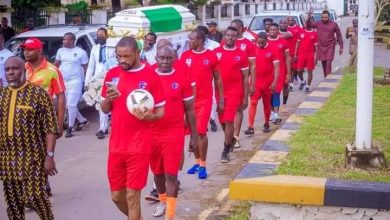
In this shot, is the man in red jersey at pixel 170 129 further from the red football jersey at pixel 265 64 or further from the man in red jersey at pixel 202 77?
the red football jersey at pixel 265 64

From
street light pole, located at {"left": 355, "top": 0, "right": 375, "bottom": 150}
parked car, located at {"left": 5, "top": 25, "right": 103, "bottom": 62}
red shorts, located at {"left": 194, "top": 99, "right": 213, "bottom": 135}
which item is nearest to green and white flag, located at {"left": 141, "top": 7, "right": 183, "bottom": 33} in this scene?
parked car, located at {"left": 5, "top": 25, "right": 103, "bottom": 62}

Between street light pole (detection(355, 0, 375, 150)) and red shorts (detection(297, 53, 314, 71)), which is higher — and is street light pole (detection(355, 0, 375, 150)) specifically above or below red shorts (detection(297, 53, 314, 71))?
above

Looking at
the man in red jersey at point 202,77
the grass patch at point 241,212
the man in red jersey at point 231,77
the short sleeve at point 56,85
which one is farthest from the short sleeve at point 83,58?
the grass patch at point 241,212

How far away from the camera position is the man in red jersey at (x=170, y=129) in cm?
659

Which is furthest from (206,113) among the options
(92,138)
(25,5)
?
(25,5)

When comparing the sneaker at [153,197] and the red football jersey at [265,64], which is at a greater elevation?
the red football jersey at [265,64]

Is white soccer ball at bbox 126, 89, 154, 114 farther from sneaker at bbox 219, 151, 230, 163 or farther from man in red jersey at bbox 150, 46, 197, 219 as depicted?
sneaker at bbox 219, 151, 230, 163

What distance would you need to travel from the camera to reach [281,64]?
39.4 feet

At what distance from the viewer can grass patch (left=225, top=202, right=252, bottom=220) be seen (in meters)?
6.36

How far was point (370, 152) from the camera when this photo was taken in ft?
21.7

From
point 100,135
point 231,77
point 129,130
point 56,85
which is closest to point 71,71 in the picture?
point 100,135

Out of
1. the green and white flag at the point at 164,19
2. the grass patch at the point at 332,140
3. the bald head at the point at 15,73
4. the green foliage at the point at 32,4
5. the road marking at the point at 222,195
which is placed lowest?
the road marking at the point at 222,195

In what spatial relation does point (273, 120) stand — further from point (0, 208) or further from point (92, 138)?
point (0, 208)

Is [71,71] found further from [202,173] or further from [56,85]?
[56,85]
